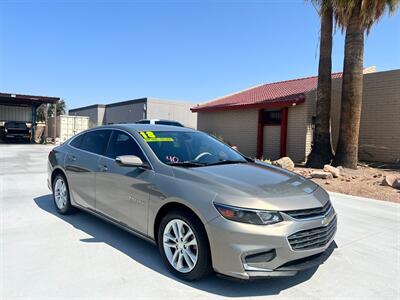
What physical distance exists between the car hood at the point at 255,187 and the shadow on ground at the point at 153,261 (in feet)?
2.46

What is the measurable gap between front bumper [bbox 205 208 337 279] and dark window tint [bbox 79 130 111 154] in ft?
8.32

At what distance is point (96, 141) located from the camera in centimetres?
534

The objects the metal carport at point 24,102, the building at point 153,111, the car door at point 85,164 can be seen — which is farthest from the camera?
the building at point 153,111

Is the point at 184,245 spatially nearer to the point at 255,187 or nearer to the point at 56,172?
the point at 255,187

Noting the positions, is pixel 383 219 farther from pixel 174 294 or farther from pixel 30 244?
pixel 30 244

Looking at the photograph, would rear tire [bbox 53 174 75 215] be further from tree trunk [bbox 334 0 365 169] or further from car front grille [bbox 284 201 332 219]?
tree trunk [bbox 334 0 365 169]

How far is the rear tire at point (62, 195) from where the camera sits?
566 cm

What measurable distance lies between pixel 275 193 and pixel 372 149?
14.8 meters

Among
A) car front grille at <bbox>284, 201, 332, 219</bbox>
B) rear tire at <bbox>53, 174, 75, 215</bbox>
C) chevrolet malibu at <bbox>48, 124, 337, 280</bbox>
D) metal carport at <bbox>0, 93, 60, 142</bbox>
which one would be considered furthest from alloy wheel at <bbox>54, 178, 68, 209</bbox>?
metal carport at <bbox>0, 93, 60, 142</bbox>

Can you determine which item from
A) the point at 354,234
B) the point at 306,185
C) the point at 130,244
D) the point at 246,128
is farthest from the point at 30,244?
the point at 246,128

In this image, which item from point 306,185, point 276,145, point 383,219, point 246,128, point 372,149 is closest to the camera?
point 306,185

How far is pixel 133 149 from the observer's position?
14.7ft

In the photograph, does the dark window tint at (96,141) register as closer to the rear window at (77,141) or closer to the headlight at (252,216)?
the rear window at (77,141)

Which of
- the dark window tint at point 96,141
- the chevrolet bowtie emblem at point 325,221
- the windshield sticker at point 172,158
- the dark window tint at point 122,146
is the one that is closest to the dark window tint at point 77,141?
the dark window tint at point 96,141
